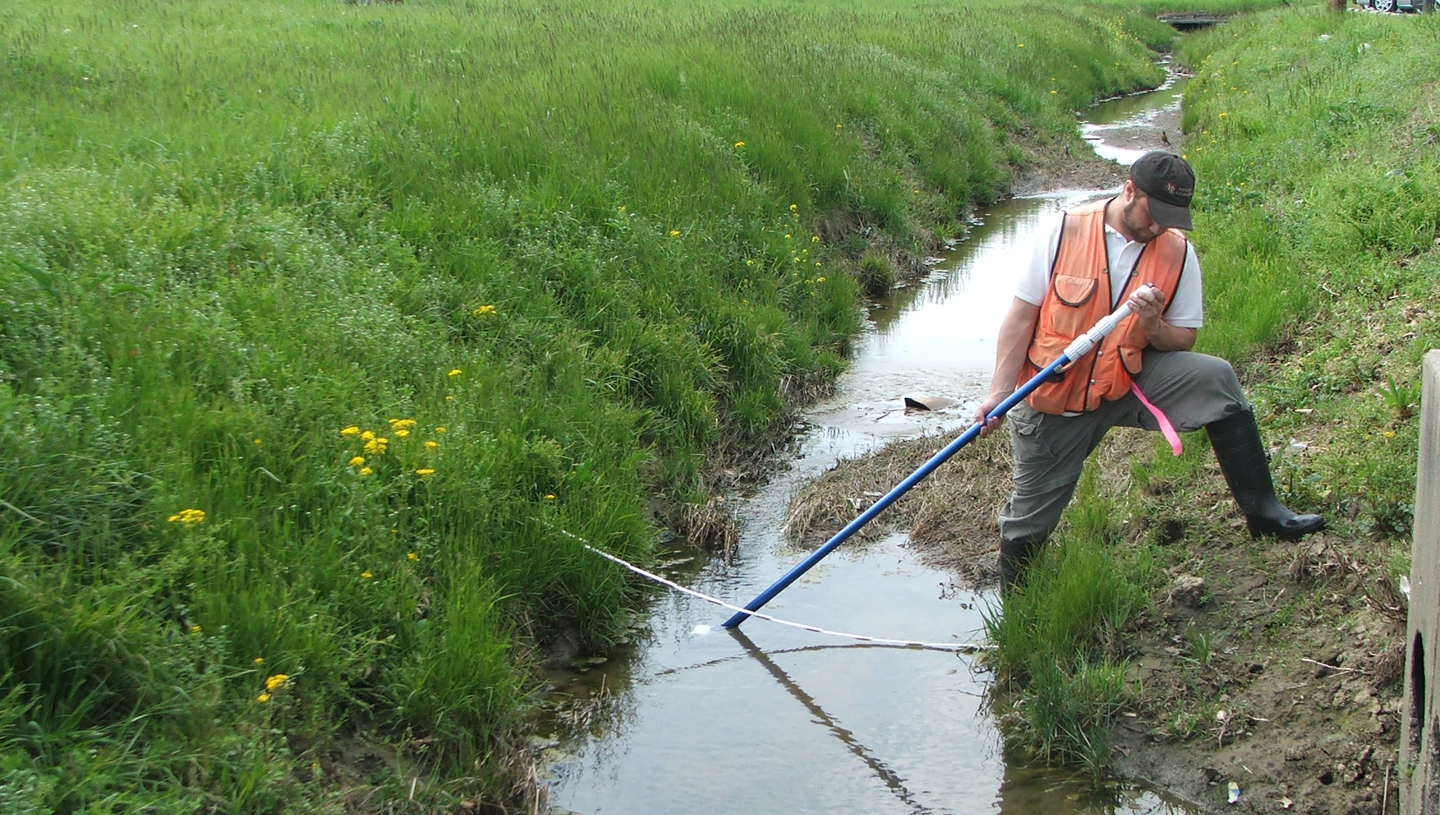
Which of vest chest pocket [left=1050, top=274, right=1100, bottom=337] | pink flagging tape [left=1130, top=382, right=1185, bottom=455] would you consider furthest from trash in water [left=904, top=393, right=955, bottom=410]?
vest chest pocket [left=1050, top=274, right=1100, bottom=337]

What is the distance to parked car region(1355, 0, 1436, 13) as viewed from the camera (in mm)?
22997

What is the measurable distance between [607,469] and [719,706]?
1.57 metres

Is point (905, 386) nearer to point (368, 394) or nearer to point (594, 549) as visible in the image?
point (594, 549)

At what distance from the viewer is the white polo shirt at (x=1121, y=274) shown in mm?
4629

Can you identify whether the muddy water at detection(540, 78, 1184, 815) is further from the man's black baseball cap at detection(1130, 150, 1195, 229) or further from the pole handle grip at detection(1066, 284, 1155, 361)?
the man's black baseball cap at detection(1130, 150, 1195, 229)

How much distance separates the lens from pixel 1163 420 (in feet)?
15.2

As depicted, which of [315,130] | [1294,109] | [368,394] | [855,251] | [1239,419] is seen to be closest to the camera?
[1239,419]

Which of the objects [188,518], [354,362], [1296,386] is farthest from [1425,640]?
[354,362]

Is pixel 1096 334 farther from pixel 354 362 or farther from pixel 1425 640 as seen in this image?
pixel 354 362

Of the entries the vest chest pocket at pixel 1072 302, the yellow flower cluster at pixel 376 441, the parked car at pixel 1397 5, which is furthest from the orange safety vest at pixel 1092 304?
the parked car at pixel 1397 5

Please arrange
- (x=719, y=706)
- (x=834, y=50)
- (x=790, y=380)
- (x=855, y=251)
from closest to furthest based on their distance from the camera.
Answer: (x=719, y=706), (x=790, y=380), (x=855, y=251), (x=834, y=50)

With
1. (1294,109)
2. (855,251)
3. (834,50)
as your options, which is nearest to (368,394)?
(855,251)

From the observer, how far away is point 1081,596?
16.2 feet

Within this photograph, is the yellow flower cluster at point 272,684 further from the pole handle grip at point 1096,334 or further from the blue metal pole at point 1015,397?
the pole handle grip at point 1096,334
